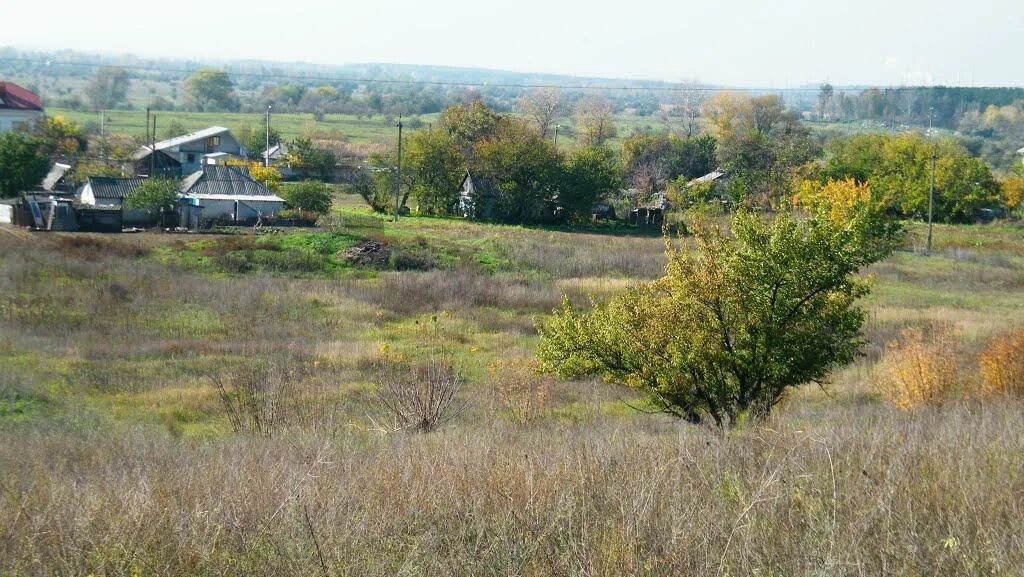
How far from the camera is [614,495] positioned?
5.73 metres

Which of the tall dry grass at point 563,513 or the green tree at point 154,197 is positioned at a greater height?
the tall dry grass at point 563,513

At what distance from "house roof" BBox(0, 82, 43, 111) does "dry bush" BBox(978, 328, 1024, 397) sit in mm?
73376

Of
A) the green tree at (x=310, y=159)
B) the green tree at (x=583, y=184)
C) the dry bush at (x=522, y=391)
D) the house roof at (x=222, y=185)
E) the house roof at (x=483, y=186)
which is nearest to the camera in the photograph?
the dry bush at (x=522, y=391)

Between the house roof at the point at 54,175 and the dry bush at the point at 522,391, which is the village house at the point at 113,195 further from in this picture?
the dry bush at the point at 522,391

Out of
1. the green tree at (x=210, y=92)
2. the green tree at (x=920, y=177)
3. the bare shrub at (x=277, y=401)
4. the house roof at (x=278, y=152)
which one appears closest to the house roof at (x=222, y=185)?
the house roof at (x=278, y=152)

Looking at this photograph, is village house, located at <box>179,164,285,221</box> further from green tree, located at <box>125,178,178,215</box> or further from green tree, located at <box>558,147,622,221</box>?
green tree, located at <box>558,147,622,221</box>

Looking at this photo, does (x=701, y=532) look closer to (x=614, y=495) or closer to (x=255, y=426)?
(x=614, y=495)

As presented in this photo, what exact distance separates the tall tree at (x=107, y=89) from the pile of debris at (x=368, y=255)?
11362 centimetres

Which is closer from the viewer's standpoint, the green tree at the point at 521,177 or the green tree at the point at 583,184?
the green tree at the point at 521,177

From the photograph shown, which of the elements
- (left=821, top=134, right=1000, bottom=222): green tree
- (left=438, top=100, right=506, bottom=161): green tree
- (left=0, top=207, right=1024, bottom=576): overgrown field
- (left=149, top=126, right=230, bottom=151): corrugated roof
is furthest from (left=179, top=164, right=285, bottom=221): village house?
(left=821, top=134, right=1000, bottom=222): green tree

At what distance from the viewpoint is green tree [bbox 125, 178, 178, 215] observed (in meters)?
40.6

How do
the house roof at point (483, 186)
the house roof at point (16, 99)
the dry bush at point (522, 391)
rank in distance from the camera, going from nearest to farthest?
the dry bush at point (522, 391), the house roof at point (483, 186), the house roof at point (16, 99)

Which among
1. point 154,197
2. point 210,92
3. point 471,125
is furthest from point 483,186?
point 210,92

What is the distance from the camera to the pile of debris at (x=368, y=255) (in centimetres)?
3400
